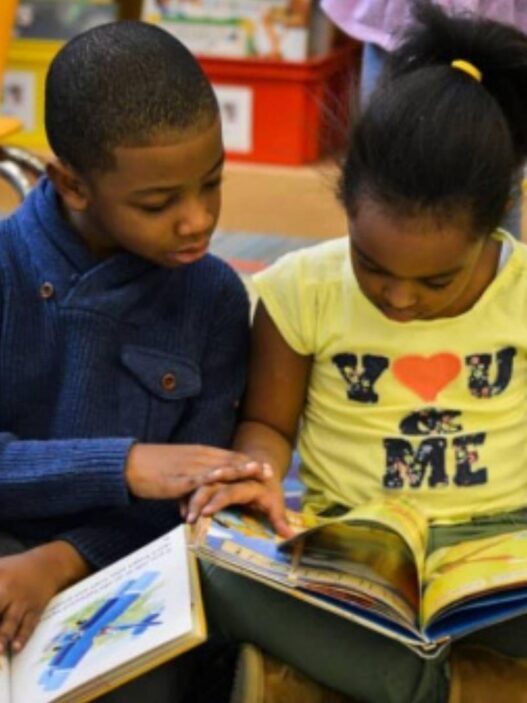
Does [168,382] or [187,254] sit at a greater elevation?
[187,254]

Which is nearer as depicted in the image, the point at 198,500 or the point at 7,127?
the point at 198,500

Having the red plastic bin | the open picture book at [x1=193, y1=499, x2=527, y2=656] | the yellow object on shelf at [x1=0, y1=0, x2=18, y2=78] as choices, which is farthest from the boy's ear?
the red plastic bin

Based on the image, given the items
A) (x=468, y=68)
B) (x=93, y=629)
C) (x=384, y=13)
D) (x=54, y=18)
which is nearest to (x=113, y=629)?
(x=93, y=629)

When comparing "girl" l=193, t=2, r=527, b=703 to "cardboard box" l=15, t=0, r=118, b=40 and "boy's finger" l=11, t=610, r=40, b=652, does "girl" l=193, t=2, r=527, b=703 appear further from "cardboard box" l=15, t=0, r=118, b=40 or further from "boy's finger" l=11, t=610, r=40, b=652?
A: "cardboard box" l=15, t=0, r=118, b=40

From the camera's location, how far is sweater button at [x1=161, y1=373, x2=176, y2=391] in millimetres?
1227

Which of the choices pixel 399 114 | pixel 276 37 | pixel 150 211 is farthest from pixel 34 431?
pixel 276 37

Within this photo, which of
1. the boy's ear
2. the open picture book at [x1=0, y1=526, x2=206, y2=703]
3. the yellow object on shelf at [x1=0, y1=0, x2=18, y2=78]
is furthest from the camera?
the yellow object on shelf at [x1=0, y1=0, x2=18, y2=78]

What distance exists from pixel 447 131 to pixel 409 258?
111mm

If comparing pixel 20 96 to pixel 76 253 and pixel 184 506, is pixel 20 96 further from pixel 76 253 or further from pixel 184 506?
pixel 184 506

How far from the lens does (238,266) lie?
2.69 metres

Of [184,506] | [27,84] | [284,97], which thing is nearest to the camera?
[184,506]

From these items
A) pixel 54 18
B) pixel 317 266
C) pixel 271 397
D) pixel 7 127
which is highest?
pixel 317 266

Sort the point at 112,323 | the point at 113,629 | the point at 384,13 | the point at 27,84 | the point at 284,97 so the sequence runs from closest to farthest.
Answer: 1. the point at 113,629
2. the point at 112,323
3. the point at 384,13
4. the point at 284,97
5. the point at 27,84

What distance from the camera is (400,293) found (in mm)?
1111
